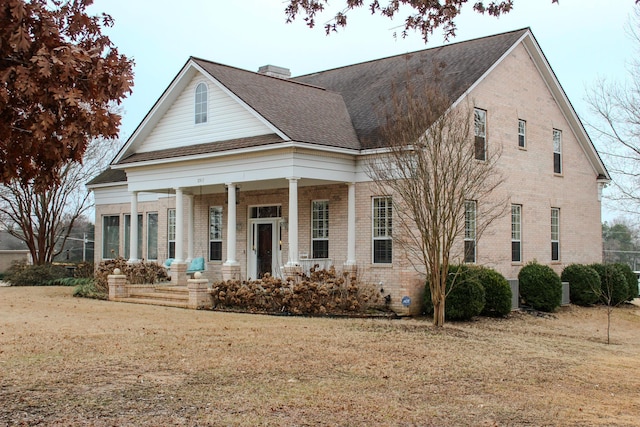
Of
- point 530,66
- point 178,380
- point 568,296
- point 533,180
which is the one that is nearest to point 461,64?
point 530,66

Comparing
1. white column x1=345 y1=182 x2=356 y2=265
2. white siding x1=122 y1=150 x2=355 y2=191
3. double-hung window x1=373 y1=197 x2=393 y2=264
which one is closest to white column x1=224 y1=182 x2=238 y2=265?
white siding x1=122 y1=150 x2=355 y2=191

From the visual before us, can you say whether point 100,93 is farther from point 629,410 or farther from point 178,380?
point 629,410

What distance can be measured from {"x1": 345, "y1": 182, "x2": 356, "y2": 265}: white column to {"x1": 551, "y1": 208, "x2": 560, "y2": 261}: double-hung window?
26.9 ft

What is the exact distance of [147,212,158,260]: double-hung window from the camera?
2769 cm

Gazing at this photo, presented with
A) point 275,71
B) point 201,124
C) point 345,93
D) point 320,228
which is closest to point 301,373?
point 320,228

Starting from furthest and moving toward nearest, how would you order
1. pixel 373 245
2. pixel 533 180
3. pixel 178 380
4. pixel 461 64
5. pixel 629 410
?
1. pixel 533 180
2. pixel 461 64
3. pixel 373 245
4. pixel 178 380
5. pixel 629 410

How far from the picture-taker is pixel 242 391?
9141mm

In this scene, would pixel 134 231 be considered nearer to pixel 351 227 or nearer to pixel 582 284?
pixel 351 227

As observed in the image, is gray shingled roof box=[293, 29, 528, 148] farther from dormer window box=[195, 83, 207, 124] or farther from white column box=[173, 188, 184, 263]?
white column box=[173, 188, 184, 263]

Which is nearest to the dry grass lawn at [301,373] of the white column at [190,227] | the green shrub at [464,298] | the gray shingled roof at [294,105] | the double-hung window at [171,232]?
the green shrub at [464,298]

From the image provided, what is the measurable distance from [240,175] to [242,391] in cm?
1164

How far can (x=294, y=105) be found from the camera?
843 inches

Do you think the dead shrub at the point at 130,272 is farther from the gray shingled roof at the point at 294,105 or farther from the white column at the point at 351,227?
the white column at the point at 351,227

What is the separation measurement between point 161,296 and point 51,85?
588 inches
